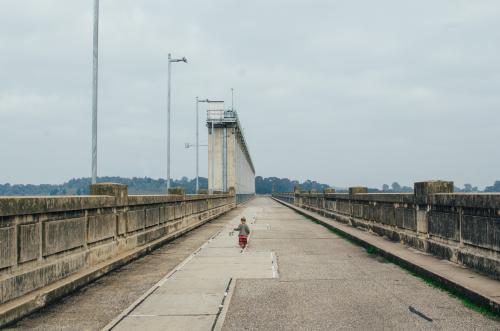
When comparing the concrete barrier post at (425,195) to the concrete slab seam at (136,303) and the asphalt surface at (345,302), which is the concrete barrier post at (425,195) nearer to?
the asphalt surface at (345,302)

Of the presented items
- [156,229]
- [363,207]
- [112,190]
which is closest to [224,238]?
[156,229]

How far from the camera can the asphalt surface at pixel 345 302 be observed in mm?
6895

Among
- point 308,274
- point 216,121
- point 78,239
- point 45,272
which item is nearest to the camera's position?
point 45,272

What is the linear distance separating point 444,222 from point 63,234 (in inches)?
330

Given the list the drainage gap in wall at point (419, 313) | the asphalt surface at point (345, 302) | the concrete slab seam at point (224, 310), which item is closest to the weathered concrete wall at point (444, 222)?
the asphalt surface at point (345, 302)

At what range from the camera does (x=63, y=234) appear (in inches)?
375

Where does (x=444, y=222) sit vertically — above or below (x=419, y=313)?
above

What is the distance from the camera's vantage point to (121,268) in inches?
480

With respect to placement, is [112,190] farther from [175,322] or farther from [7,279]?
[175,322]

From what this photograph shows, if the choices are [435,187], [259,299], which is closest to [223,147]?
[435,187]

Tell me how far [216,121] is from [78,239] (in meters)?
70.3

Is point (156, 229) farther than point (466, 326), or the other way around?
point (156, 229)

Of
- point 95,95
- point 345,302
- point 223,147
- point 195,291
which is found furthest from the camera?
point 223,147

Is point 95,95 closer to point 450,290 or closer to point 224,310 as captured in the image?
point 224,310
